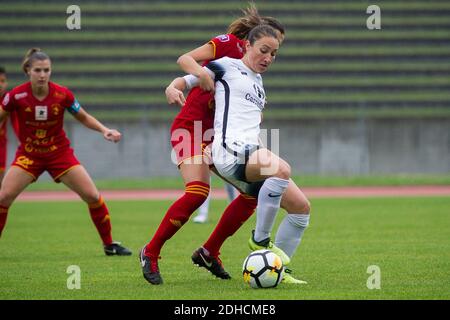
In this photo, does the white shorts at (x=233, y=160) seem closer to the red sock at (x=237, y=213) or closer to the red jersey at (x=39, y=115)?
the red sock at (x=237, y=213)

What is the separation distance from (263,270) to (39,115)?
3.40 meters

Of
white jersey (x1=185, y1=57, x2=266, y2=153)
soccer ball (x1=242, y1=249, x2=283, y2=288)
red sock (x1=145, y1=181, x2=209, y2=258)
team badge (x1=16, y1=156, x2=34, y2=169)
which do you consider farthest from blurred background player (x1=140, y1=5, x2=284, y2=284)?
team badge (x1=16, y1=156, x2=34, y2=169)

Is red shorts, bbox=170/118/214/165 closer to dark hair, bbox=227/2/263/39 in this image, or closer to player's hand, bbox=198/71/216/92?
player's hand, bbox=198/71/216/92

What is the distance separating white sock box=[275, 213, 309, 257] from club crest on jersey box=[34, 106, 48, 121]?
119 inches

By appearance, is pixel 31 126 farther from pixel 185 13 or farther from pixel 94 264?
pixel 185 13

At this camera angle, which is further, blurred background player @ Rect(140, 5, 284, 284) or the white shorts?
blurred background player @ Rect(140, 5, 284, 284)

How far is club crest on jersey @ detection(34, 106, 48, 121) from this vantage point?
26.8 ft

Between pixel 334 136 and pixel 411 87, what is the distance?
12.9 ft

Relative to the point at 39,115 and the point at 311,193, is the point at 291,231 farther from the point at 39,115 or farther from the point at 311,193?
the point at 311,193

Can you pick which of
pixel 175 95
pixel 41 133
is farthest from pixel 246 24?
pixel 41 133

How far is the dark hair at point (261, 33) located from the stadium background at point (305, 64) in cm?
1818

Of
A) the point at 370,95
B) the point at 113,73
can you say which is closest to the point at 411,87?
the point at 370,95

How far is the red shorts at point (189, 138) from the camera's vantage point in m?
6.32

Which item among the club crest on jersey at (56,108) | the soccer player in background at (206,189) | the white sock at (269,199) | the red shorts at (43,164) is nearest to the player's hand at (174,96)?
the soccer player in background at (206,189)
